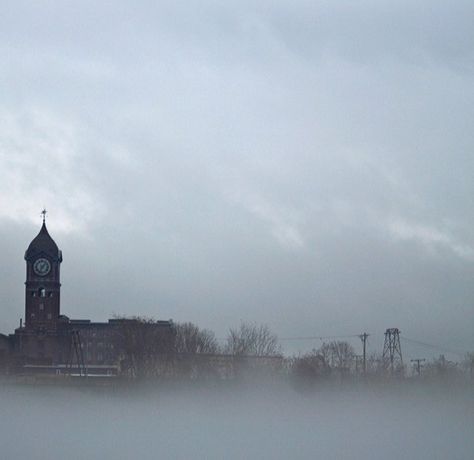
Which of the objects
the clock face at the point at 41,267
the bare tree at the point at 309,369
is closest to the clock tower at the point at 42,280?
the clock face at the point at 41,267

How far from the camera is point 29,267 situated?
11644cm

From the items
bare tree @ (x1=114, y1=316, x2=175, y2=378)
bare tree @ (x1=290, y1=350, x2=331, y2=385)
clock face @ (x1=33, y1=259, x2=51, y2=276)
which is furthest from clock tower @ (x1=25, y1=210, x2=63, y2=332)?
A: bare tree @ (x1=290, y1=350, x2=331, y2=385)

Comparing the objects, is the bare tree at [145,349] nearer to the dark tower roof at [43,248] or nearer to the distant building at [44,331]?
the distant building at [44,331]

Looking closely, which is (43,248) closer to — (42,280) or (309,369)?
(42,280)

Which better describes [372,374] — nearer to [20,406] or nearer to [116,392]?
[116,392]

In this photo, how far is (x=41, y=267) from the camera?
116 meters

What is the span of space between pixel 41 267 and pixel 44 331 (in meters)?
7.84

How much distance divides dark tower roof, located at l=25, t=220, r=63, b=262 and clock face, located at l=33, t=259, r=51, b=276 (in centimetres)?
80

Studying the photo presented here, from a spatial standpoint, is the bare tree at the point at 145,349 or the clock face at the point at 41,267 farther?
the clock face at the point at 41,267

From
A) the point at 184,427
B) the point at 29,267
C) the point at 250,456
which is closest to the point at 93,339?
the point at 29,267

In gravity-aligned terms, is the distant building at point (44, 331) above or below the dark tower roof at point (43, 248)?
below

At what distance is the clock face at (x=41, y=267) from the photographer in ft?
381

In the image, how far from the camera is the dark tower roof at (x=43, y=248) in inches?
4562

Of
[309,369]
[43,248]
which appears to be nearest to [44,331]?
[43,248]
